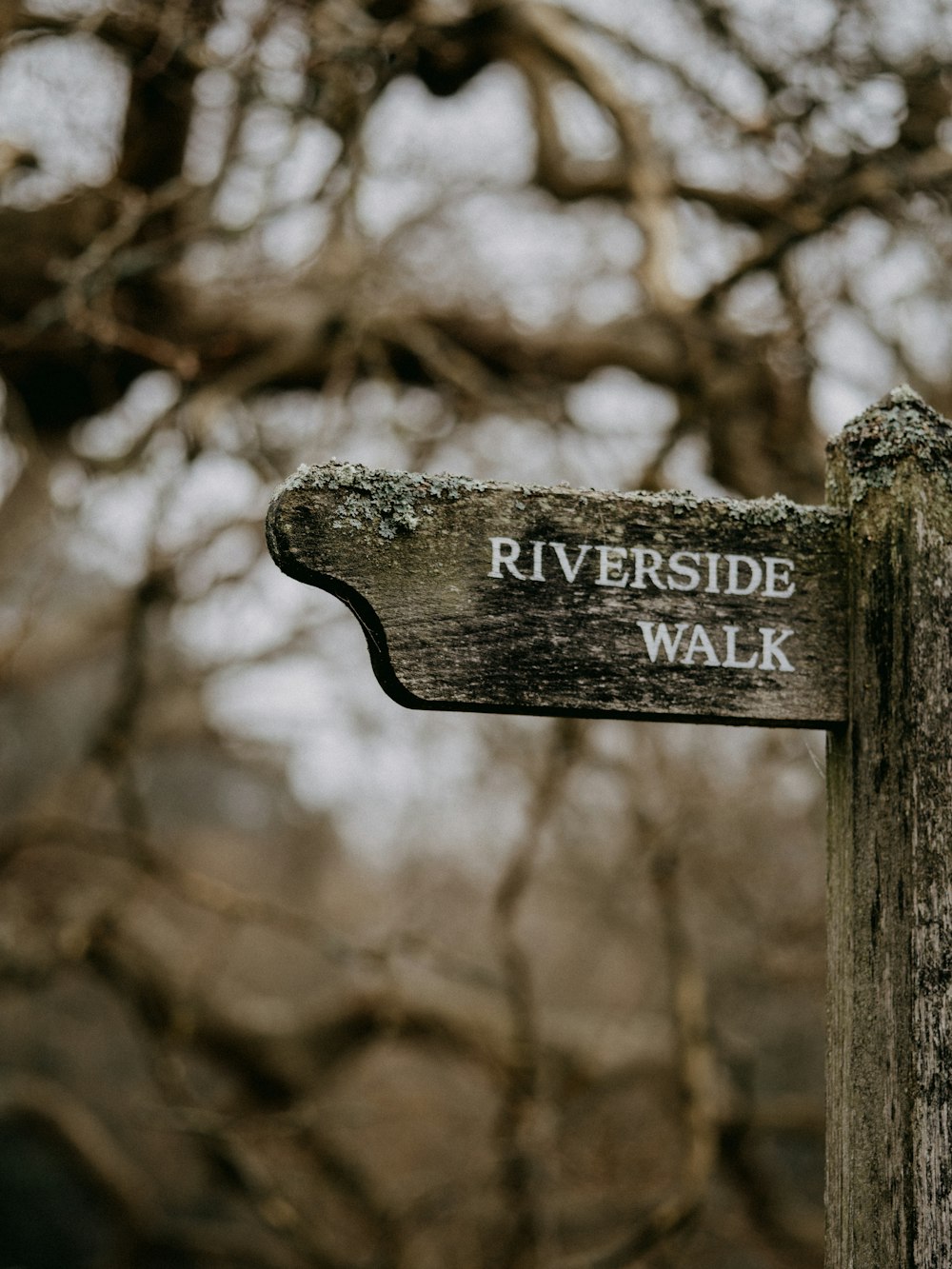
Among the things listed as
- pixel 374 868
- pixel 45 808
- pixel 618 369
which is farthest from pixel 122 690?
pixel 374 868

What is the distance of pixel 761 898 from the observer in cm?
571

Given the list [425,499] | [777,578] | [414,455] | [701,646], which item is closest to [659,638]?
[701,646]

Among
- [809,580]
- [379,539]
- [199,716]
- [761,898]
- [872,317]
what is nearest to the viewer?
[379,539]

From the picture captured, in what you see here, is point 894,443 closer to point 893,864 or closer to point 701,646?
point 701,646

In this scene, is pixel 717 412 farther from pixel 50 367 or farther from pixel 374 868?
pixel 374 868

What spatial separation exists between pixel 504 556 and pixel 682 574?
214mm

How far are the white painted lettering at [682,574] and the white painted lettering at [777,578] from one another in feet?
0.30

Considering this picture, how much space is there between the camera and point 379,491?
1194 millimetres

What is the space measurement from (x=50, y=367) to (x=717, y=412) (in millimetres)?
2417

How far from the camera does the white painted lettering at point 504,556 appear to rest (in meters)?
1.23

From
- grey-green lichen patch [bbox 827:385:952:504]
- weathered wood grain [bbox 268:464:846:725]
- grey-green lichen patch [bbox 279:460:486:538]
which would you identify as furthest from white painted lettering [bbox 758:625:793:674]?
grey-green lichen patch [bbox 279:460:486:538]

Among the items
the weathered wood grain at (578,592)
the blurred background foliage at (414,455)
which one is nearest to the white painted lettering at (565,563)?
the weathered wood grain at (578,592)

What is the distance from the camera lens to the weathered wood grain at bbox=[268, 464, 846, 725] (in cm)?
118

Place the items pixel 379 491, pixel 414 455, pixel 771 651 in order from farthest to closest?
pixel 414 455 < pixel 771 651 < pixel 379 491
